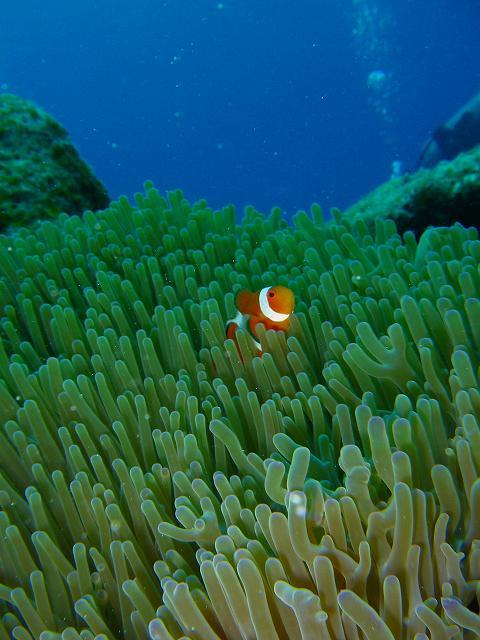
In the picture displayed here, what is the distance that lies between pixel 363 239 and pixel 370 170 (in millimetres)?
71955

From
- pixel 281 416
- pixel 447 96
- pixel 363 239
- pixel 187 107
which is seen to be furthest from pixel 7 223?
pixel 187 107

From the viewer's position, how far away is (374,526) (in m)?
1.16

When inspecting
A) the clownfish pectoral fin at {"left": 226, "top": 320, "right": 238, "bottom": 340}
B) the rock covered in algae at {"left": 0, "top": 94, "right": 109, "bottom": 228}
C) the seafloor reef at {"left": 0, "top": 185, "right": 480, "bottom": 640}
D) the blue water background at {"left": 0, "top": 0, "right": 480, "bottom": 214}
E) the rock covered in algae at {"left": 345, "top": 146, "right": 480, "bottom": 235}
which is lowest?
the seafloor reef at {"left": 0, "top": 185, "right": 480, "bottom": 640}

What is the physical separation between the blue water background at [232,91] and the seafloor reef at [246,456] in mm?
62257

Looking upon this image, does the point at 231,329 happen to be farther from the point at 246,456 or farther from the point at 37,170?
the point at 37,170

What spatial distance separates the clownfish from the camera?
1.90m

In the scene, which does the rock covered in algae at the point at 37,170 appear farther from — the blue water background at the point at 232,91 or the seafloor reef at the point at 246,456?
the blue water background at the point at 232,91

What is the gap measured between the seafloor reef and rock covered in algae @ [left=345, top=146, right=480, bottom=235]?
1.82 metres

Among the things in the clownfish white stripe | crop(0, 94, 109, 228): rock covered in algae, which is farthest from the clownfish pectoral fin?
crop(0, 94, 109, 228): rock covered in algae

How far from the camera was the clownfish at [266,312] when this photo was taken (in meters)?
1.90

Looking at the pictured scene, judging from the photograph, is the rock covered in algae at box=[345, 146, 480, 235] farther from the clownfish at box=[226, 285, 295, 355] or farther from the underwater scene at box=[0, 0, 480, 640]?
the clownfish at box=[226, 285, 295, 355]

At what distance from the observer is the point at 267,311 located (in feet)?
6.23

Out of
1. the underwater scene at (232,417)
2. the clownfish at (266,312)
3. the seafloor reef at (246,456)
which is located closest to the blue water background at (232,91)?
the underwater scene at (232,417)

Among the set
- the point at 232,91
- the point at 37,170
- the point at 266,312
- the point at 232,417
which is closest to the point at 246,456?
the point at 232,417
